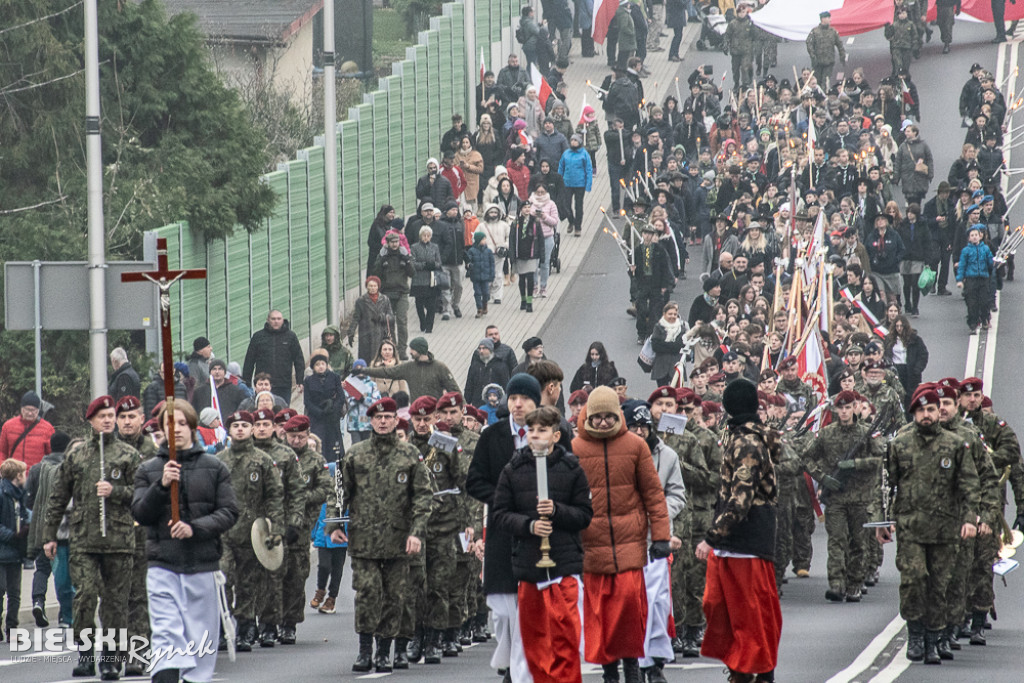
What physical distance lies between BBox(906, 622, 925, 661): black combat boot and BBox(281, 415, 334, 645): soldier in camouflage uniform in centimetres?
456

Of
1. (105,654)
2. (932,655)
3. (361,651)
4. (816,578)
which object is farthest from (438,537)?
(816,578)

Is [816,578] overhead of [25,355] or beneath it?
beneath

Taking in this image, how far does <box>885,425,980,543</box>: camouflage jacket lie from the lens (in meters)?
14.2

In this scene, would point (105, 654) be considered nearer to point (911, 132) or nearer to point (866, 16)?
point (911, 132)

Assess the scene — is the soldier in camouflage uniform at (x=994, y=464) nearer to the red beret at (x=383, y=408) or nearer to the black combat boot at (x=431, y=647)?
the black combat boot at (x=431, y=647)

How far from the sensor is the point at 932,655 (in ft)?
46.6

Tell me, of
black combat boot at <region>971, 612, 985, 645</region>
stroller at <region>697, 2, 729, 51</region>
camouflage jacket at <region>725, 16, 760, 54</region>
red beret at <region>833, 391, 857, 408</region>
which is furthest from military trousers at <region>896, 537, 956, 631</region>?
stroller at <region>697, 2, 729, 51</region>

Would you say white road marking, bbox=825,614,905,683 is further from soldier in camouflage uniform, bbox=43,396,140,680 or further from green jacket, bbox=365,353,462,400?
green jacket, bbox=365,353,462,400

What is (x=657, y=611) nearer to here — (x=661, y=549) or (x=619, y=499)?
(x=661, y=549)

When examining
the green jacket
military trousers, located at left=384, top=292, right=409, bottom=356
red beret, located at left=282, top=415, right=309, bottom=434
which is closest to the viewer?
red beret, located at left=282, top=415, right=309, bottom=434

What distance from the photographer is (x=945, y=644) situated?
1452cm

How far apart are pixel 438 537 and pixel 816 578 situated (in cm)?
568

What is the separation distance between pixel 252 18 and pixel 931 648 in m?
30.5

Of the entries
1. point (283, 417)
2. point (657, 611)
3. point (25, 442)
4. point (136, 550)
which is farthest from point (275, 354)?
point (657, 611)
